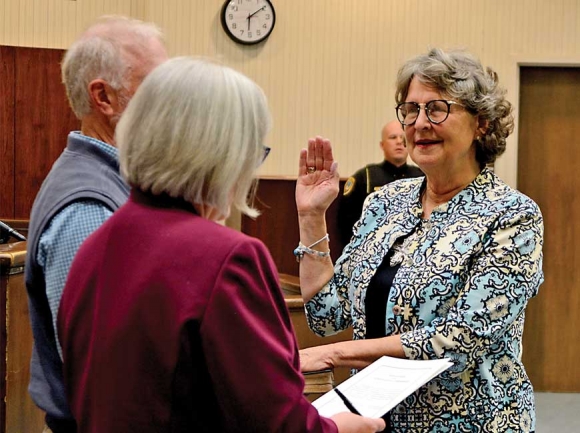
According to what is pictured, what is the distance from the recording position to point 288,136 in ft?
20.8

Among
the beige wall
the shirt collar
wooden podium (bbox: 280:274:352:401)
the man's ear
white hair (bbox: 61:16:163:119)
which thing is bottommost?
wooden podium (bbox: 280:274:352:401)

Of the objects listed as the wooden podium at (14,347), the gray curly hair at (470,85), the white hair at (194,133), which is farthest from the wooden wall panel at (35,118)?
the white hair at (194,133)

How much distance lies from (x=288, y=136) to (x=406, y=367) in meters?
4.84

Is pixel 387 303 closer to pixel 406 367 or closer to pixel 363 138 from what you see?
pixel 406 367

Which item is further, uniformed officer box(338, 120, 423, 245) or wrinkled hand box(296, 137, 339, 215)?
uniformed officer box(338, 120, 423, 245)

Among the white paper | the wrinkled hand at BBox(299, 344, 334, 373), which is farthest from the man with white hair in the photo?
the wrinkled hand at BBox(299, 344, 334, 373)

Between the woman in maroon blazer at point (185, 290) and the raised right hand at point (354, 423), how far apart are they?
8 cm

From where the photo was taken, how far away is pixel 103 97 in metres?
1.50

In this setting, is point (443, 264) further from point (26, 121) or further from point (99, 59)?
point (26, 121)

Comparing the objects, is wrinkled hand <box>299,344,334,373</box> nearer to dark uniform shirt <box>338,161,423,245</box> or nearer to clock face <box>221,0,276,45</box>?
dark uniform shirt <box>338,161,423,245</box>

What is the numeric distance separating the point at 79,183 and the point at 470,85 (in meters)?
0.95

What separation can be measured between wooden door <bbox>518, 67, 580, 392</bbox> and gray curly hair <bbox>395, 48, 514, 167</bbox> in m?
4.47

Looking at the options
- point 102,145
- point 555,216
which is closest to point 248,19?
point 555,216

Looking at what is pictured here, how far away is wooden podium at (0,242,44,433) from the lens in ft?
8.57
